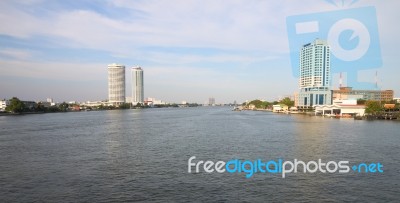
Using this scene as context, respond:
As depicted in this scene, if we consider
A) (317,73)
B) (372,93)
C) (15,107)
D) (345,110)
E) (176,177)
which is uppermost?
(317,73)

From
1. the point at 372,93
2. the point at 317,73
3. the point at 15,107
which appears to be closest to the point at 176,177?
the point at 15,107

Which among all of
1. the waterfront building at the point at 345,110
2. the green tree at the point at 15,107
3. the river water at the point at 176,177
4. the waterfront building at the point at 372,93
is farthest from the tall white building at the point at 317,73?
the green tree at the point at 15,107

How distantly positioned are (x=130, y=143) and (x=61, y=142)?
659 centimetres

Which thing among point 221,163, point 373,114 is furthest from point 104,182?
point 373,114

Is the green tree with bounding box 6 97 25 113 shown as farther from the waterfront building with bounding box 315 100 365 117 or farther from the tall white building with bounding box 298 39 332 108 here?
the tall white building with bounding box 298 39 332 108

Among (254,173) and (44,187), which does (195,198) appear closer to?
(254,173)

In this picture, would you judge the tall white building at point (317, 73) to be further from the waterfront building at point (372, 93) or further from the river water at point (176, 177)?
the river water at point (176, 177)

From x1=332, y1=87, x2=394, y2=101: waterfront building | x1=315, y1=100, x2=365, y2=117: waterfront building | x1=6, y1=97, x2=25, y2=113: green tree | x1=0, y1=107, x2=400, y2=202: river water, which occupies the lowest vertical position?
x1=0, y1=107, x2=400, y2=202: river water

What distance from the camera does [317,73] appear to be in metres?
109

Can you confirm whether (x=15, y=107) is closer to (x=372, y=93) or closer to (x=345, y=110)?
(x=345, y=110)

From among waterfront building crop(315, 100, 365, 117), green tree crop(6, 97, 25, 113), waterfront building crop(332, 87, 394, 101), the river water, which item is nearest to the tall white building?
waterfront building crop(315, 100, 365, 117)

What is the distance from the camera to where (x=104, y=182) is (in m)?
14.5

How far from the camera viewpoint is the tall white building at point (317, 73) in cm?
10725

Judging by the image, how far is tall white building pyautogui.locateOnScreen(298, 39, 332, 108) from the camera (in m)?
107
